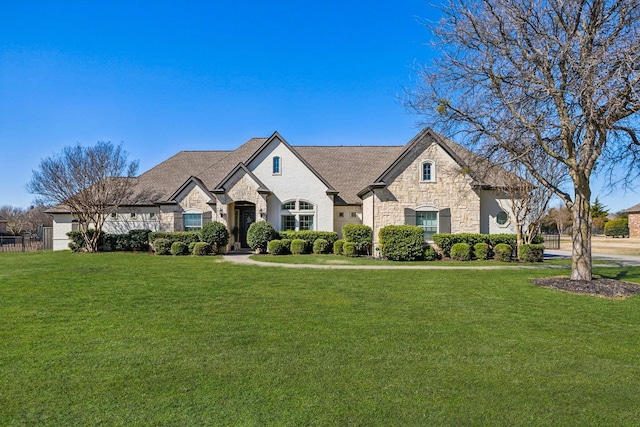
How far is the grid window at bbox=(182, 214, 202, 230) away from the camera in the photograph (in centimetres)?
2378

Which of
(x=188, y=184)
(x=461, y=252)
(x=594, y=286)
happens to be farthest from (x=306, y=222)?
(x=594, y=286)

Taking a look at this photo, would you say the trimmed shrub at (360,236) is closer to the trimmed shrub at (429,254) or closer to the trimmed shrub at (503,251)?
the trimmed shrub at (429,254)

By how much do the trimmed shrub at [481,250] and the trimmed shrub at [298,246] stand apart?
8948mm

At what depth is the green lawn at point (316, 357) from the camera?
4.02 m

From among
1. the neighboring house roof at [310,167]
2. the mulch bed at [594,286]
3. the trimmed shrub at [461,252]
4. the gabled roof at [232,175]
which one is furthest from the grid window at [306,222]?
the mulch bed at [594,286]

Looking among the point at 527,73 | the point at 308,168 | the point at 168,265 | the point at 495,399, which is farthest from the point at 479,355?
the point at 308,168

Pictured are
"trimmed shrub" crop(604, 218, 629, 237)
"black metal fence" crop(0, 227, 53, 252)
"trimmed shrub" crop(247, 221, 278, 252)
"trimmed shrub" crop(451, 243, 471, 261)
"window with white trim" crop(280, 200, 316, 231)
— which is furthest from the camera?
"trimmed shrub" crop(604, 218, 629, 237)

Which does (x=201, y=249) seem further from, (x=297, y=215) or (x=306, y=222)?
(x=306, y=222)

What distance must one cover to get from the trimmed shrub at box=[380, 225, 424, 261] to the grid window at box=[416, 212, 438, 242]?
2310 millimetres

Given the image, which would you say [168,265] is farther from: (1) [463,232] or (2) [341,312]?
(1) [463,232]

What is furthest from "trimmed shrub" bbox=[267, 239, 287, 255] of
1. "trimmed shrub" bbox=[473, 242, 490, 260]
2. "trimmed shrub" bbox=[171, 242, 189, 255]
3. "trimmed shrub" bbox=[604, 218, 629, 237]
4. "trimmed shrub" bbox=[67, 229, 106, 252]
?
"trimmed shrub" bbox=[604, 218, 629, 237]

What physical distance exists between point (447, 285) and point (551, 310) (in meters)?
3.34

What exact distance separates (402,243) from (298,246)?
576 centimetres

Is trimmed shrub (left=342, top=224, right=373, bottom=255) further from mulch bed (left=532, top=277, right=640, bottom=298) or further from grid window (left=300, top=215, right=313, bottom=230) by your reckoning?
mulch bed (left=532, top=277, right=640, bottom=298)
